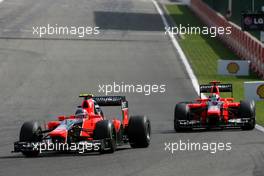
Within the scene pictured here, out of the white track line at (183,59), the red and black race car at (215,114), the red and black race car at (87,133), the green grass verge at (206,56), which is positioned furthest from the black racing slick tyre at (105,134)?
the white track line at (183,59)

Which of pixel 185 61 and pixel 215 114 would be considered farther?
pixel 185 61

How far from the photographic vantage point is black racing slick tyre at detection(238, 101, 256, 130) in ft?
70.0

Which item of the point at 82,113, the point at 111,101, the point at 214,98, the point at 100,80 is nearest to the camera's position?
the point at 82,113

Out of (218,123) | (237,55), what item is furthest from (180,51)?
(218,123)

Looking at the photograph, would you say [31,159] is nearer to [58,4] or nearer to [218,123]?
[218,123]

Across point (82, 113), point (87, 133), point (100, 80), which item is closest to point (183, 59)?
point (100, 80)

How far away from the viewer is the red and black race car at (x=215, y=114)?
21.3 metres

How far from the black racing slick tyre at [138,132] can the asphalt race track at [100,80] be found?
30cm

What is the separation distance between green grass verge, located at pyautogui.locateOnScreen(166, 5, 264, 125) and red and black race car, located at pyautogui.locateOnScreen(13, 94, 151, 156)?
8079 mm

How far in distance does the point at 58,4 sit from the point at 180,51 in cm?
2443

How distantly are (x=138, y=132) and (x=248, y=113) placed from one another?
4336mm

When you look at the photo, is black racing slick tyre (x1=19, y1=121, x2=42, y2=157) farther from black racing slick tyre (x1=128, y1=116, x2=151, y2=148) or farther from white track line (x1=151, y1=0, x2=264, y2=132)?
white track line (x1=151, y1=0, x2=264, y2=132)

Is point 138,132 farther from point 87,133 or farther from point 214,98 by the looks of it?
point 214,98

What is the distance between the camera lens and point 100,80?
117 ft
